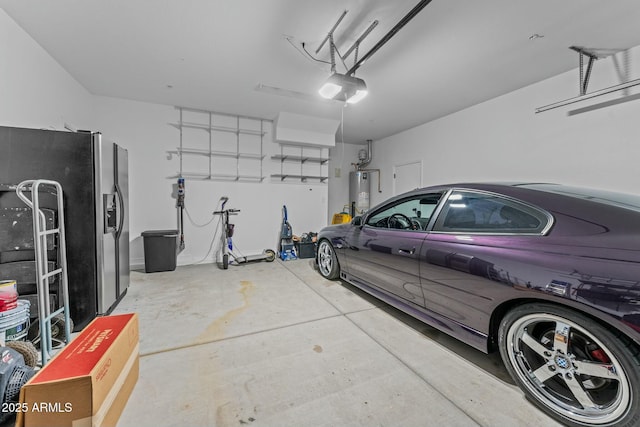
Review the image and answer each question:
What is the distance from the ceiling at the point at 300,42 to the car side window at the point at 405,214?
165 centimetres

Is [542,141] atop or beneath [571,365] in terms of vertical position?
atop

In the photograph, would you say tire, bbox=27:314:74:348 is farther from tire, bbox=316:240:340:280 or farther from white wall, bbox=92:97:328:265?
tire, bbox=316:240:340:280

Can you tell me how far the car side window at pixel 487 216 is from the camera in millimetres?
1442

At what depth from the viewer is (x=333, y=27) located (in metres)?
2.28

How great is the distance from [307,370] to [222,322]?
1.05m

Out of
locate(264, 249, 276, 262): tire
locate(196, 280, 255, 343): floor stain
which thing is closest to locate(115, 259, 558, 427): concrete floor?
locate(196, 280, 255, 343): floor stain

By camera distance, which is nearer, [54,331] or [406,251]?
[54,331]

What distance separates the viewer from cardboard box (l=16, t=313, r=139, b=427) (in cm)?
97

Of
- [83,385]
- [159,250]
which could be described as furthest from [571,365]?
[159,250]

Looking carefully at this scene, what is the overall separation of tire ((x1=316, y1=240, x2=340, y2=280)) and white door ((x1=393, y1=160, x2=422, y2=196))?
2.89m

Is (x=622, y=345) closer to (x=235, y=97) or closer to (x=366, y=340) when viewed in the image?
(x=366, y=340)

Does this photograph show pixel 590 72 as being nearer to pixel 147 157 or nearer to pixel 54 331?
pixel 54 331

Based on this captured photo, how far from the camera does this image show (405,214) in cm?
260

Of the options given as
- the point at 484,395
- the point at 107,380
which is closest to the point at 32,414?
the point at 107,380
